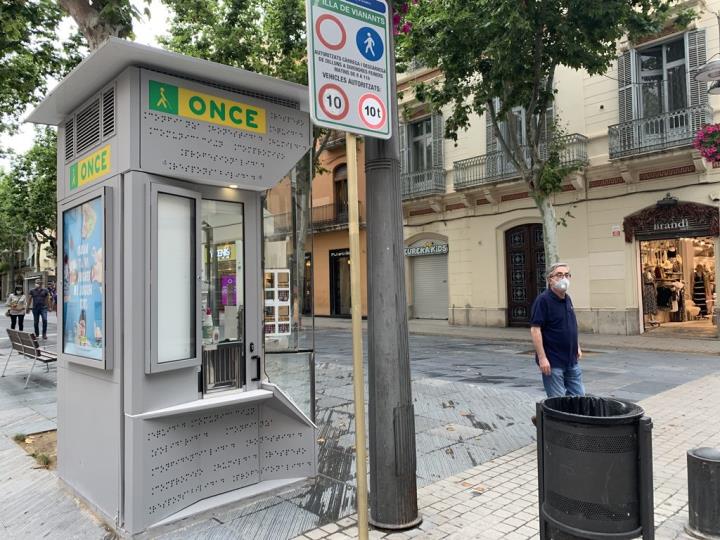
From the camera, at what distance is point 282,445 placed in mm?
4465

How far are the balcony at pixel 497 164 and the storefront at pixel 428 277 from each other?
2.97 meters

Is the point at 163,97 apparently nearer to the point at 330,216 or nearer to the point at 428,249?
the point at 428,249

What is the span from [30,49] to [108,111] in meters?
6.18

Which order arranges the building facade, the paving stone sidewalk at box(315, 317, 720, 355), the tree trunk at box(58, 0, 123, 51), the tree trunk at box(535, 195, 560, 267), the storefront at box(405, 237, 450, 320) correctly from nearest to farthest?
the tree trunk at box(58, 0, 123, 51), the tree trunk at box(535, 195, 560, 267), the paving stone sidewalk at box(315, 317, 720, 355), the building facade, the storefront at box(405, 237, 450, 320)

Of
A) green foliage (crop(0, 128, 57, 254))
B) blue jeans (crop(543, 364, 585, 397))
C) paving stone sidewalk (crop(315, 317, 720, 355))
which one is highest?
green foliage (crop(0, 128, 57, 254))

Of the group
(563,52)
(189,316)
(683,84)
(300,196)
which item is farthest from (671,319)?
(189,316)

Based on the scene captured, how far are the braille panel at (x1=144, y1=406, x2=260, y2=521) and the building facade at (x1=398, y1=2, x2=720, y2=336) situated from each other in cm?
1333

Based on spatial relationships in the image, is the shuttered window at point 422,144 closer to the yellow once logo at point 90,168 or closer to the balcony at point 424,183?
the balcony at point 424,183

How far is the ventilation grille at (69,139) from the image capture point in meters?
4.39

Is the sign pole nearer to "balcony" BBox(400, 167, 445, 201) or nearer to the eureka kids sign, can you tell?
the eureka kids sign

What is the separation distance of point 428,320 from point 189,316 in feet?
61.5

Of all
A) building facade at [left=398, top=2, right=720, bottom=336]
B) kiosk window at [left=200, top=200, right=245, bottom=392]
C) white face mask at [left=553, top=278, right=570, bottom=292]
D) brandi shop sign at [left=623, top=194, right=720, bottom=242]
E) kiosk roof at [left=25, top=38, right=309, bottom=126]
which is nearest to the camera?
kiosk roof at [left=25, top=38, right=309, bottom=126]

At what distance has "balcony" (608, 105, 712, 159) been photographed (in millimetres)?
13937

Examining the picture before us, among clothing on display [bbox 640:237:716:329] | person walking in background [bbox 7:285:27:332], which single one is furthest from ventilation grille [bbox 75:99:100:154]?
clothing on display [bbox 640:237:716:329]
